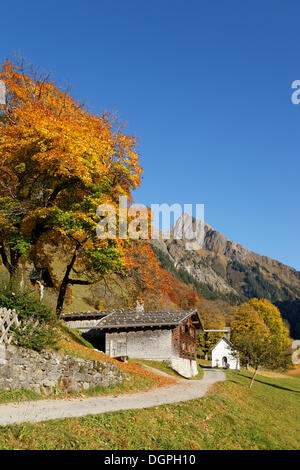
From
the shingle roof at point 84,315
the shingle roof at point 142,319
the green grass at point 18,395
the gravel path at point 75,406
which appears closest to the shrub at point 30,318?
the green grass at point 18,395

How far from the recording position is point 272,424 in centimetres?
2127

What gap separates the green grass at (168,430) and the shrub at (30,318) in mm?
4985

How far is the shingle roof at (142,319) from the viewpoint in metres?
34.2

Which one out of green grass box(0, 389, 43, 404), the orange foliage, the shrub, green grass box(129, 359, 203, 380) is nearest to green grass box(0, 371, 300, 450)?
green grass box(0, 389, 43, 404)

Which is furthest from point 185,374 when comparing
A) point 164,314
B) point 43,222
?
point 43,222

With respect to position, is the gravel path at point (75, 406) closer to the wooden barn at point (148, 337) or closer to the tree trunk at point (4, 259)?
the tree trunk at point (4, 259)

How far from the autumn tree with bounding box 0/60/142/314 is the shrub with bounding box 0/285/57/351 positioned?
4.79 m

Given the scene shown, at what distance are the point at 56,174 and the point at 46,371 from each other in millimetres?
13321

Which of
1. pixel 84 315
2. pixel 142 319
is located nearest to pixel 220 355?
pixel 84 315

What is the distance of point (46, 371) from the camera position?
1581 cm

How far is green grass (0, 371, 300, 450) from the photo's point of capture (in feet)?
31.6

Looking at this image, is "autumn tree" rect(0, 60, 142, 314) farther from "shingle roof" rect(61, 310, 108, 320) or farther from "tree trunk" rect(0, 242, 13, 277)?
"shingle roof" rect(61, 310, 108, 320)

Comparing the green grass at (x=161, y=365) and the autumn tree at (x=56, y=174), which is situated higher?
the autumn tree at (x=56, y=174)

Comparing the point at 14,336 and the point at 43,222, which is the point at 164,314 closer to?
the point at 43,222
